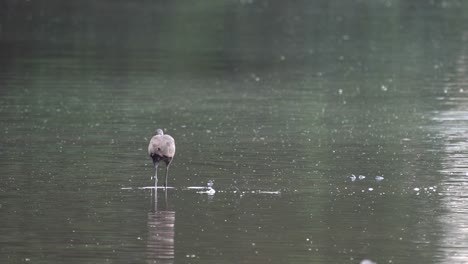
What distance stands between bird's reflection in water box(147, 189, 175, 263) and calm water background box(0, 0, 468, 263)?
0.04 metres

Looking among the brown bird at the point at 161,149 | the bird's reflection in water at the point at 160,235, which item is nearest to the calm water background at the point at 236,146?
the bird's reflection in water at the point at 160,235

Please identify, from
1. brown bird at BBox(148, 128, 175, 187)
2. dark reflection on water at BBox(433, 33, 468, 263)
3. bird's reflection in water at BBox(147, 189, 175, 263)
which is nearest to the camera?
bird's reflection in water at BBox(147, 189, 175, 263)

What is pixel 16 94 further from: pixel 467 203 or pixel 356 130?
pixel 467 203

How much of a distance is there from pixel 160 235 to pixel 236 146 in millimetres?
6997

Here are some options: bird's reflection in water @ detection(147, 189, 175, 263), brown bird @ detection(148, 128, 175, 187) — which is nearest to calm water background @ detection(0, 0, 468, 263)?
bird's reflection in water @ detection(147, 189, 175, 263)

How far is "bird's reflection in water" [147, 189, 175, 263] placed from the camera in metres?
13.5

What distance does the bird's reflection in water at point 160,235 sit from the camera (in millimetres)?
13531

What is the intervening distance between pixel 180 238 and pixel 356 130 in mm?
9672

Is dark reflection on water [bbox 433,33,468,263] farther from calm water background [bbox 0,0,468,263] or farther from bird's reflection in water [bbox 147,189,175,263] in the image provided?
bird's reflection in water [bbox 147,189,175,263]

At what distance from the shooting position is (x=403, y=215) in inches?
621

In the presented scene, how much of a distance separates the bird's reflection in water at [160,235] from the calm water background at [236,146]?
0.04 m

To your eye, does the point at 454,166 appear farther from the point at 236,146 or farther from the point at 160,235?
the point at 160,235

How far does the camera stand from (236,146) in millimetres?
21500

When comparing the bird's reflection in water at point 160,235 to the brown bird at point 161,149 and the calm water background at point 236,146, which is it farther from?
the brown bird at point 161,149
